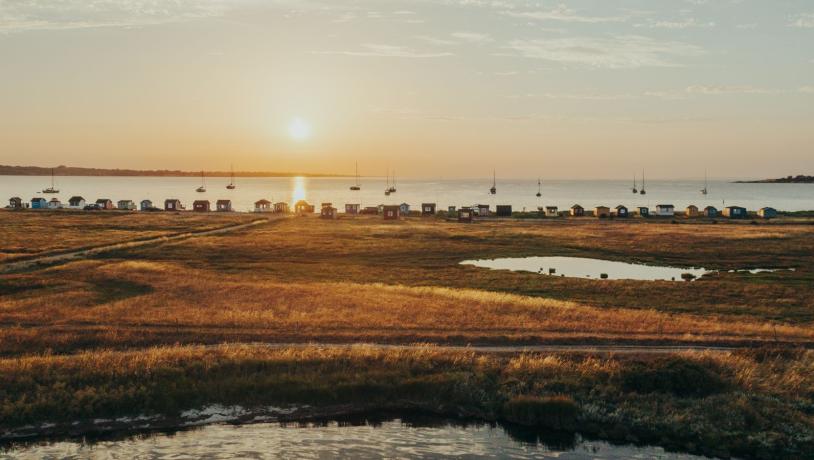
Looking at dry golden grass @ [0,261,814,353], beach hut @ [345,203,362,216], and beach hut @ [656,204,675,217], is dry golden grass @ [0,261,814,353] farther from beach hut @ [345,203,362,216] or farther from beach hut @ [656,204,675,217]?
beach hut @ [656,204,675,217]

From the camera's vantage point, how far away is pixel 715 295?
174 ft

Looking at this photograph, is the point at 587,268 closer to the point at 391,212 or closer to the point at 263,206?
the point at 391,212

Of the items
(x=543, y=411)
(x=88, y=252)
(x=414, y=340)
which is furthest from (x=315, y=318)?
(x=88, y=252)

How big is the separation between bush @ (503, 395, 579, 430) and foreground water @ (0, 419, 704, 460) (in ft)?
3.20

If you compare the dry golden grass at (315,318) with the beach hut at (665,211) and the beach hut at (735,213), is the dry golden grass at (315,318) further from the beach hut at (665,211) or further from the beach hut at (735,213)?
Answer: the beach hut at (735,213)

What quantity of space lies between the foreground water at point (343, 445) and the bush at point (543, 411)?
3.20ft

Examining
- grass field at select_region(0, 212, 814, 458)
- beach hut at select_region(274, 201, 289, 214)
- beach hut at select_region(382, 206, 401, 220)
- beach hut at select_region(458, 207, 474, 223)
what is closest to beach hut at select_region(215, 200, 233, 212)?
beach hut at select_region(274, 201, 289, 214)

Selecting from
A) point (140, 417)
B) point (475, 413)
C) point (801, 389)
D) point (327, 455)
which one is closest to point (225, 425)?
point (140, 417)

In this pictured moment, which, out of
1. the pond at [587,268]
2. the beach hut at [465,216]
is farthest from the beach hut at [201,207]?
the pond at [587,268]

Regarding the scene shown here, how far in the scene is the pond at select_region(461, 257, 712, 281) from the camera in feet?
219

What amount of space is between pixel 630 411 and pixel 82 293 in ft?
125

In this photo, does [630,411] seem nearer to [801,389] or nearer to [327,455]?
[801,389]

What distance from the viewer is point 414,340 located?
34156mm

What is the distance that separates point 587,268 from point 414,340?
43.3m
